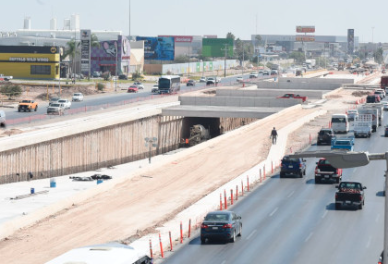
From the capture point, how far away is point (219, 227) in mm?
36719

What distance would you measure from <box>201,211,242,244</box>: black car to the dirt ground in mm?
3581

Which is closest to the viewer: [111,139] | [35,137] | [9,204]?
[9,204]

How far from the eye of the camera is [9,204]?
54.5 meters

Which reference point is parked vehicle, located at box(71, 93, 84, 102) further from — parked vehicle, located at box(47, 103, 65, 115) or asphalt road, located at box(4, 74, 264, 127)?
parked vehicle, located at box(47, 103, 65, 115)

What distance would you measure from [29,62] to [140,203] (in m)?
114

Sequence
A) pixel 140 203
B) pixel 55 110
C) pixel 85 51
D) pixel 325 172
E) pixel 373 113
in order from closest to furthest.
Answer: pixel 140 203 → pixel 325 172 → pixel 373 113 → pixel 55 110 → pixel 85 51

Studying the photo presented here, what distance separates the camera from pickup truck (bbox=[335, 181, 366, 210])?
45.1 meters

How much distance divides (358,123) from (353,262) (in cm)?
5154

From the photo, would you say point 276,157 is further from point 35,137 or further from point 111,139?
point 111,139

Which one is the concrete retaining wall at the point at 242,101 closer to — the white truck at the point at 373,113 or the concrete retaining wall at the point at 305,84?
the white truck at the point at 373,113

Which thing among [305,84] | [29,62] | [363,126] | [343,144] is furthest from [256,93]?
[343,144]

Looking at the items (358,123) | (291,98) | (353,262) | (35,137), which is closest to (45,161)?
(35,137)

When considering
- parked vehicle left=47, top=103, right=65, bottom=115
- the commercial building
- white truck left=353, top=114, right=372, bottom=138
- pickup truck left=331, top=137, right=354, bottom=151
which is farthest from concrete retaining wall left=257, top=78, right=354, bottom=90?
pickup truck left=331, top=137, right=354, bottom=151

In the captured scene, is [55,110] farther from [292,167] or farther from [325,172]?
[325,172]
